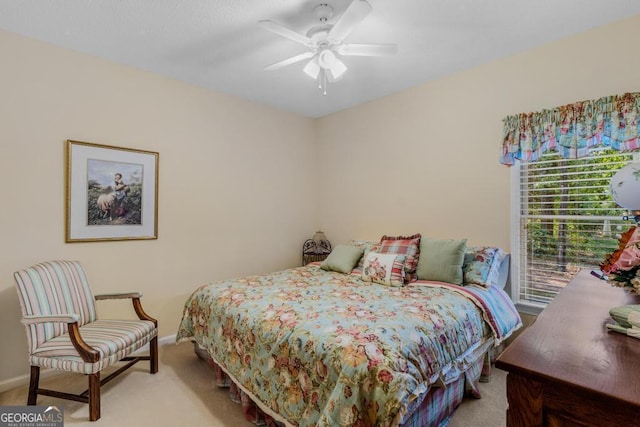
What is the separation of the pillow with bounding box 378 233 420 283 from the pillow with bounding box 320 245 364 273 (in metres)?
0.31

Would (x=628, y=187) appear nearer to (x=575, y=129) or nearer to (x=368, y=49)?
(x=575, y=129)

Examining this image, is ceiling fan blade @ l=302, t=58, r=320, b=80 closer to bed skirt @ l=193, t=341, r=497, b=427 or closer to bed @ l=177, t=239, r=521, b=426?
bed @ l=177, t=239, r=521, b=426

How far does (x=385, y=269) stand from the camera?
9.04ft

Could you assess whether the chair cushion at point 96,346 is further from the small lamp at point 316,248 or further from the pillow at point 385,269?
the small lamp at point 316,248

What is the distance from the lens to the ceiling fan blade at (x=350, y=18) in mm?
1766

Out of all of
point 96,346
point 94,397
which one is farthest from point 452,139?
point 94,397

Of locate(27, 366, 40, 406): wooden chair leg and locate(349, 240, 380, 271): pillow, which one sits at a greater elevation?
locate(349, 240, 380, 271): pillow

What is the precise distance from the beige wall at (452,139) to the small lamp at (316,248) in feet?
0.52

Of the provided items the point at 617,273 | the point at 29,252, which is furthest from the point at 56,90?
the point at 617,273

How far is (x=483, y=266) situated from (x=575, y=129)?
4.00 feet

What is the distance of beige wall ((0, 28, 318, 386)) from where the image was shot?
94.9 inches

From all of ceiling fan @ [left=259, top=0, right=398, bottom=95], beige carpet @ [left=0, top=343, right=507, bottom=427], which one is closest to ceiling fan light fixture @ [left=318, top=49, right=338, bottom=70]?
ceiling fan @ [left=259, top=0, right=398, bottom=95]

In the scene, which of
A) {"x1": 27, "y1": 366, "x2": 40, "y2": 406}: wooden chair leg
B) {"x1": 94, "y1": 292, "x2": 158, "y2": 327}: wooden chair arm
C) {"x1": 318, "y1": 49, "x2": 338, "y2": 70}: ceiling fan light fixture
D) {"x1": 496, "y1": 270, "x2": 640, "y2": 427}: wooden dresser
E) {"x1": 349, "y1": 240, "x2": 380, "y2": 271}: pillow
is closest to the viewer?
{"x1": 496, "y1": 270, "x2": 640, "y2": 427}: wooden dresser

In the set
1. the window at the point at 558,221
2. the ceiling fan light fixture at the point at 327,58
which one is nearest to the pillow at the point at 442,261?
the window at the point at 558,221
